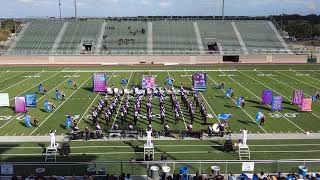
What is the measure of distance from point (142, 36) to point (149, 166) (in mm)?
51830

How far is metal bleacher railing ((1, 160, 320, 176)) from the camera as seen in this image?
44.7 ft

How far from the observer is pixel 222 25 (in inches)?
2731

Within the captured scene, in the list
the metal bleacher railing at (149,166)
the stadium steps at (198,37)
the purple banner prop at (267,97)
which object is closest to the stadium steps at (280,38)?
the stadium steps at (198,37)

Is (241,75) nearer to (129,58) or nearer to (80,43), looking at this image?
(129,58)

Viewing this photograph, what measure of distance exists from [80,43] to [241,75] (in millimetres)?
28822

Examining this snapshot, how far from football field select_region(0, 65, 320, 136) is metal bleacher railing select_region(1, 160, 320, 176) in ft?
23.3

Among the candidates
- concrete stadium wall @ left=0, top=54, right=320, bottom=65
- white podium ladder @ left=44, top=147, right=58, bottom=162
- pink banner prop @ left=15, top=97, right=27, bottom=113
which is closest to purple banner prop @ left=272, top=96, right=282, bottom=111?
white podium ladder @ left=44, top=147, right=58, bottom=162

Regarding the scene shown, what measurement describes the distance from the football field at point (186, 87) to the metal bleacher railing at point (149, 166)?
7091 millimetres

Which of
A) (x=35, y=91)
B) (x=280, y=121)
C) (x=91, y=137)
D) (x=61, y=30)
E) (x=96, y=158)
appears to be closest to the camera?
(x=96, y=158)

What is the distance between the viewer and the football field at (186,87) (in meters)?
22.6

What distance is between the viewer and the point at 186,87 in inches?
1366

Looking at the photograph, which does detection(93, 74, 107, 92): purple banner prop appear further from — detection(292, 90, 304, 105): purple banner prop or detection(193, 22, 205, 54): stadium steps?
detection(193, 22, 205, 54): stadium steps

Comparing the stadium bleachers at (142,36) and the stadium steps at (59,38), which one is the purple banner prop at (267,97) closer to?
the stadium bleachers at (142,36)

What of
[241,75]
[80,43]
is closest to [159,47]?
[80,43]
